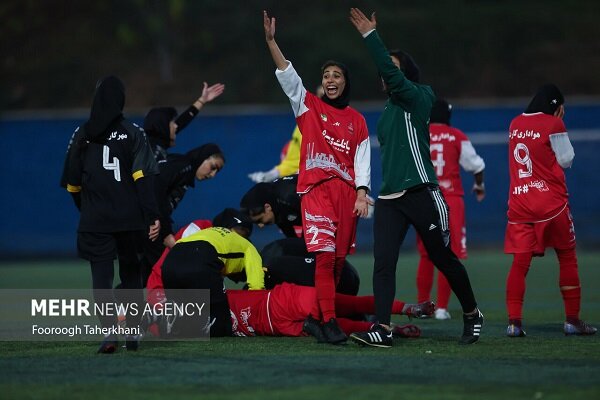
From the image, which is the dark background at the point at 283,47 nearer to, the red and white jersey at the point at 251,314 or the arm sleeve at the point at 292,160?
the arm sleeve at the point at 292,160

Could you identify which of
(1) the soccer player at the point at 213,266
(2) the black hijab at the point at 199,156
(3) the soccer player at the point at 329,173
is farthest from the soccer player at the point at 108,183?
(2) the black hijab at the point at 199,156

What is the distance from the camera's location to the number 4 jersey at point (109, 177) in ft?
27.2

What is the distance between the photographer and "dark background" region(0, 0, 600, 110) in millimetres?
28500

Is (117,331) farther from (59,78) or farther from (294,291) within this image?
(59,78)

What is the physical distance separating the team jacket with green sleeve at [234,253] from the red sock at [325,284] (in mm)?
1052

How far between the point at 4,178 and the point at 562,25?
14.8 meters

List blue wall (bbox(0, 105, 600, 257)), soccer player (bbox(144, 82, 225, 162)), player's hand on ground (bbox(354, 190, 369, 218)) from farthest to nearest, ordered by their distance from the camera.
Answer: blue wall (bbox(0, 105, 600, 257))
soccer player (bbox(144, 82, 225, 162))
player's hand on ground (bbox(354, 190, 369, 218))

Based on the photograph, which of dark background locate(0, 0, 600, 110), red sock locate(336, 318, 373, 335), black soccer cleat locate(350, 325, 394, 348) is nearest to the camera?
black soccer cleat locate(350, 325, 394, 348)

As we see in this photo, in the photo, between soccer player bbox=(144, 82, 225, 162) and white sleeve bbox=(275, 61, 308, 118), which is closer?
white sleeve bbox=(275, 61, 308, 118)

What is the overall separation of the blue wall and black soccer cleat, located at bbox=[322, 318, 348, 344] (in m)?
14.6

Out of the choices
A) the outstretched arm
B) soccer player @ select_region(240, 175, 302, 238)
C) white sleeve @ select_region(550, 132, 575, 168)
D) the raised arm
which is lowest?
soccer player @ select_region(240, 175, 302, 238)

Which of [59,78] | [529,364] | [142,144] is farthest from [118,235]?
[59,78]

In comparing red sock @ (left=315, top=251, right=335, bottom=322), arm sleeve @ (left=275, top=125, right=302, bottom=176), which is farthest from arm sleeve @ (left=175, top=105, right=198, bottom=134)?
red sock @ (left=315, top=251, right=335, bottom=322)

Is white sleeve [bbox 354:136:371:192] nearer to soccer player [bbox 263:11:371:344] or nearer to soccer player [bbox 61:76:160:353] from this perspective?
soccer player [bbox 263:11:371:344]
